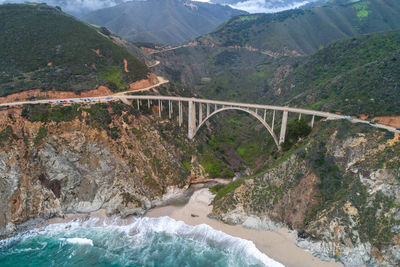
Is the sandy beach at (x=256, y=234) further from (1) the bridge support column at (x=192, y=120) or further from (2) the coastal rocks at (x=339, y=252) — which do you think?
(1) the bridge support column at (x=192, y=120)

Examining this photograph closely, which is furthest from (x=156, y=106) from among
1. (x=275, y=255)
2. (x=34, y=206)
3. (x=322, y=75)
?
(x=322, y=75)

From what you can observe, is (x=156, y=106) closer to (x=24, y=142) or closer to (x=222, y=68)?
(x=24, y=142)

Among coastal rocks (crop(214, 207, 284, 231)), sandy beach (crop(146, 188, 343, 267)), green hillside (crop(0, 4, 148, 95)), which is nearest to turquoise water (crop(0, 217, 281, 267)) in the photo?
sandy beach (crop(146, 188, 343, 267))

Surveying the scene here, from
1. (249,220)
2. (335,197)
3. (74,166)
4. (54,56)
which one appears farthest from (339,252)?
(54,56)

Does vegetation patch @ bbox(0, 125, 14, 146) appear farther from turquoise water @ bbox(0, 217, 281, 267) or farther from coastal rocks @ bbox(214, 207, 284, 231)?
coastal rocks @ bbox(214, 207, 284, 231)

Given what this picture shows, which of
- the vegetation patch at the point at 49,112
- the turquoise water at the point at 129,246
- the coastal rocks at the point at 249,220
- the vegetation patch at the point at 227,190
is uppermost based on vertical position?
the vegetation patch at the point at 49,112

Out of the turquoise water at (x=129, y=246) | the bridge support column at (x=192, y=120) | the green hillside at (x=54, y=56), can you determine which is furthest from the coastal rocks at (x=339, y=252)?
the green hillside at (x=54, y=56)
